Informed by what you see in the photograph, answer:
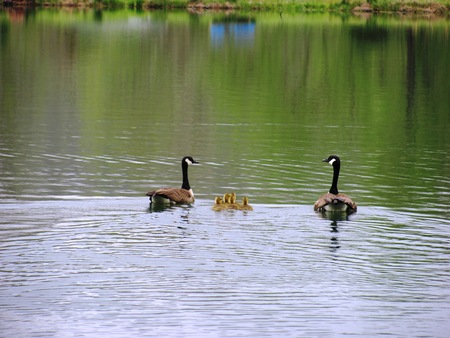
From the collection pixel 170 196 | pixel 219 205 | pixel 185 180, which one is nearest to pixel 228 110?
pixel 185 180

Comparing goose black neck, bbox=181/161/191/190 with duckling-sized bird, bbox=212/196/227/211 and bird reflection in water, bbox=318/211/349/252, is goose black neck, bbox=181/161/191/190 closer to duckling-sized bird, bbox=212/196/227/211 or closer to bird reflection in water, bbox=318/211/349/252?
duckling-sized bird, bbox=212/196/227/211

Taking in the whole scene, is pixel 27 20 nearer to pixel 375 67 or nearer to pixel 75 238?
pixel 375 67

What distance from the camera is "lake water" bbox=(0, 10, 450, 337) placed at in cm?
1524

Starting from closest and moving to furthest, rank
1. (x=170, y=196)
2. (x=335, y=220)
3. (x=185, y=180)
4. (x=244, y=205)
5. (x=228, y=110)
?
(x=335, y=220) → (x=244, y=205) → (x=170, y=196) → (x=185, y=180) → (x=228, y=110)

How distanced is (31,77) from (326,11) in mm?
67368

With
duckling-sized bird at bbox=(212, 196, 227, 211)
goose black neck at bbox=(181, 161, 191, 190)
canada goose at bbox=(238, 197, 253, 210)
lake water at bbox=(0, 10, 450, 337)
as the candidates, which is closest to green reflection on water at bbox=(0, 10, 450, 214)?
lake water at bbox=(0, 10, 450, 337)

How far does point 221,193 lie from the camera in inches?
1011

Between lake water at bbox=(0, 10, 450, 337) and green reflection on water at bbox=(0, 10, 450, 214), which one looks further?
green reflection on water at bbox=(0, 10, 450, 214)

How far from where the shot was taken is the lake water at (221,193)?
1524cm

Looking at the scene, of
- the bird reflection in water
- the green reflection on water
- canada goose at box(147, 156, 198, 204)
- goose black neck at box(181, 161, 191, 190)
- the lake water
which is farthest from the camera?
the green reflection on water

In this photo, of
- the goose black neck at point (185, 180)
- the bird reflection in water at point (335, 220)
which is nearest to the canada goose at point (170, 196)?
the goose black neck at point (185, 180)

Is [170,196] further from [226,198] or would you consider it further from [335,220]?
[335,220]

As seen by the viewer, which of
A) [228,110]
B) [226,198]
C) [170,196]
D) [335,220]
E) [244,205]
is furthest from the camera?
[228,110]

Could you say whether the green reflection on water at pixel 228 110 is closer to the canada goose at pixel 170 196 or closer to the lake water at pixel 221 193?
the lake water at pixel 221 193
